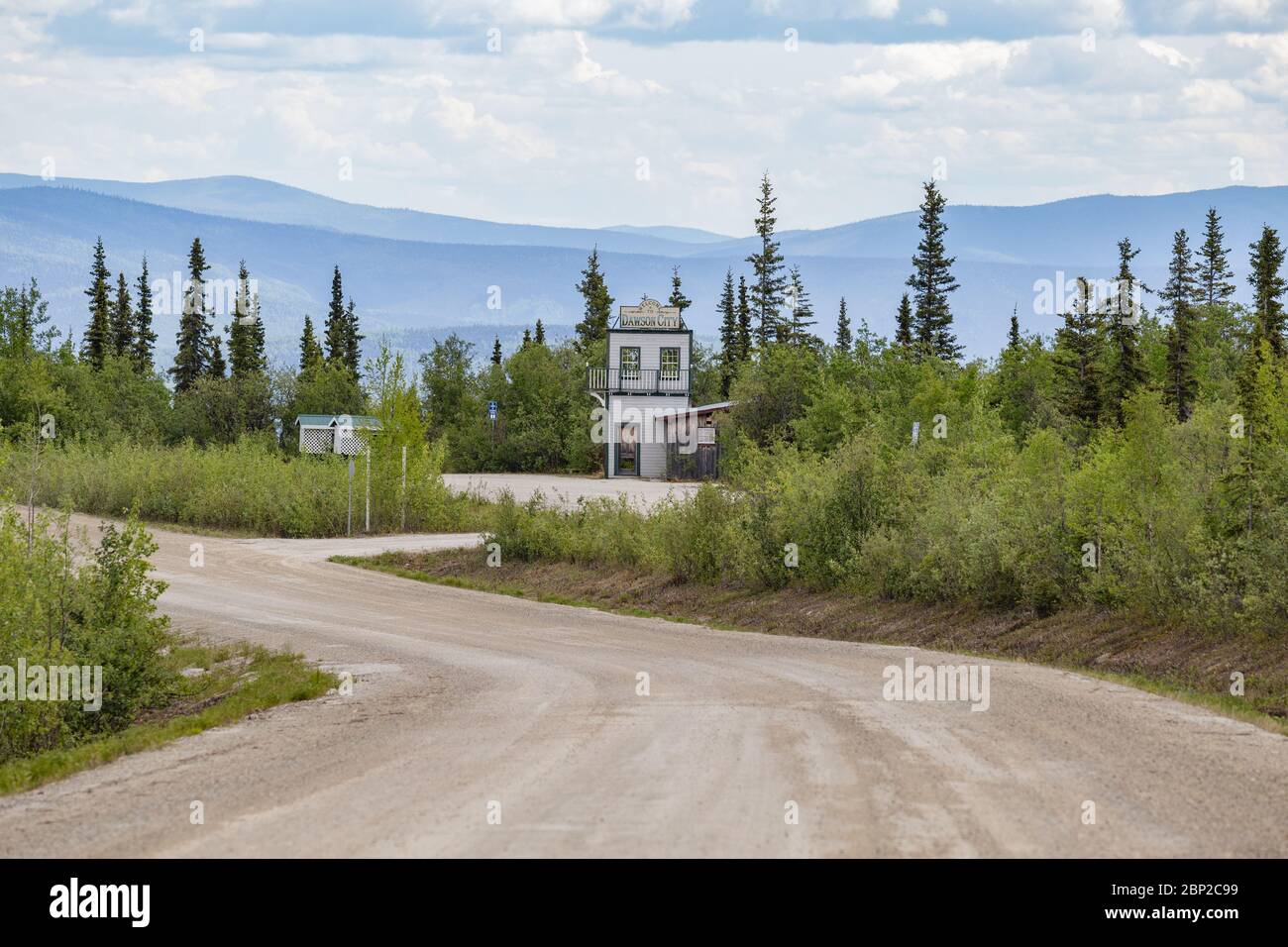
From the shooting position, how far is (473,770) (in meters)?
10.7

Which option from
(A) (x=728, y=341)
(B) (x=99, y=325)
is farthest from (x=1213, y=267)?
(B) (x=99, y=325)

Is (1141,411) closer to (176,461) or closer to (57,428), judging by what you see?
(176,461)

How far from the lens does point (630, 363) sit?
78.0 metres

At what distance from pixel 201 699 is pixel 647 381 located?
6100 cm

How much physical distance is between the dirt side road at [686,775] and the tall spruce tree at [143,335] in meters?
92.3

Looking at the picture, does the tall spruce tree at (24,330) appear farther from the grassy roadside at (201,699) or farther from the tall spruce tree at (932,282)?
the grassy roadside at (201,699)

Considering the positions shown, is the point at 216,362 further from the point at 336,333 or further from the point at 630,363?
the point at 630,363

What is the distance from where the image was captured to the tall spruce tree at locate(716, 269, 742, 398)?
95.5m

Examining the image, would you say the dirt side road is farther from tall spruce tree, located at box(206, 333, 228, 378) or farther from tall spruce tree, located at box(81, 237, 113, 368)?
tall spruce tree, located at box(81, 237, 113, 368)

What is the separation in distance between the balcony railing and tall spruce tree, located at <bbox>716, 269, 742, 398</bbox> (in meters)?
16.4

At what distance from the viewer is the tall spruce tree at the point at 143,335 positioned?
339 ft

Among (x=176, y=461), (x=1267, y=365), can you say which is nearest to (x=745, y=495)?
(x=1267, y=365)

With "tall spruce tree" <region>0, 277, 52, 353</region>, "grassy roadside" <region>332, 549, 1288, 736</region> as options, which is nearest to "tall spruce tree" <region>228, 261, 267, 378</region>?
"tall spruce tree" <region>0, 277, 52, 353</region>
